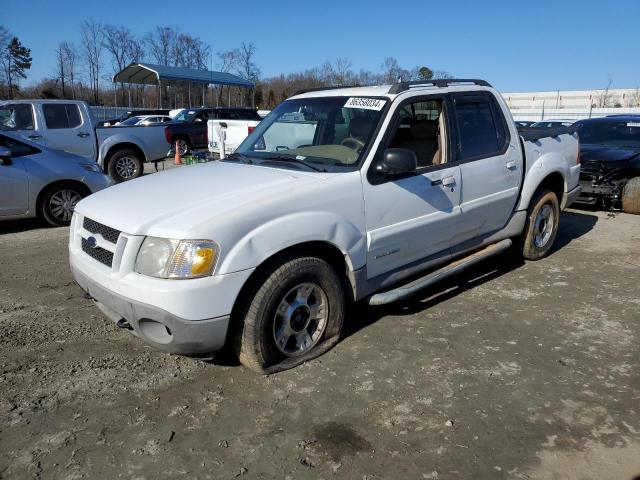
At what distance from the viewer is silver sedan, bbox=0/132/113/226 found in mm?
7086

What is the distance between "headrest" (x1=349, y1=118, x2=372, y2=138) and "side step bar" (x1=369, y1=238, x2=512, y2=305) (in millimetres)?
1212

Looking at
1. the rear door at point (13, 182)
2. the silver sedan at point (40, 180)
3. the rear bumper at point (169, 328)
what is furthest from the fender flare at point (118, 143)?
the rear bumper at point (169, 328)

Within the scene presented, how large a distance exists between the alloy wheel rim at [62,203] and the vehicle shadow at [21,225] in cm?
29

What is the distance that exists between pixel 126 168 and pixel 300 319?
33.1 ft

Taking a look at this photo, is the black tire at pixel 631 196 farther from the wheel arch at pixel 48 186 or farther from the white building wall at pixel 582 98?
the white building wall at pixel 582 98

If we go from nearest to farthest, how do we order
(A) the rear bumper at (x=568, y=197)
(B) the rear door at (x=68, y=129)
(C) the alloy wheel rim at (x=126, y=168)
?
(A) the rear bumper at (x=568, y=197) → (B) the rear door at (x=68, y=129) → (C) the alloy wheel rim at (x=126, y=168)

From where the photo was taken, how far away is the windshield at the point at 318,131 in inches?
154

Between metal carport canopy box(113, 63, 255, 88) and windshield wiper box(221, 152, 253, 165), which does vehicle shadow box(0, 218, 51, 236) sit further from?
metal carport canopy box(113, 63, 255, 88)

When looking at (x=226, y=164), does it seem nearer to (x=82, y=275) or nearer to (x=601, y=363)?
(x=82, y=275)

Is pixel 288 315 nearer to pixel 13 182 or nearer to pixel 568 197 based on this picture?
pixel 568 197

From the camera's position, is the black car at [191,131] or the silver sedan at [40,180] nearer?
the silver sedan at [40,180]

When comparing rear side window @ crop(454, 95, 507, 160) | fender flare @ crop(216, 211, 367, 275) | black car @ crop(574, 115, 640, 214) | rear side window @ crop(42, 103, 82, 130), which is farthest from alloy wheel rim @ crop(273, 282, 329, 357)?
rear side window @ crop(42, 103, 82, 130)

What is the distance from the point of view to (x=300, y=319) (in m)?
3.54

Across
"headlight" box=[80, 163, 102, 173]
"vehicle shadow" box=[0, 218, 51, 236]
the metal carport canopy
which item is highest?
the metal carport canopy
